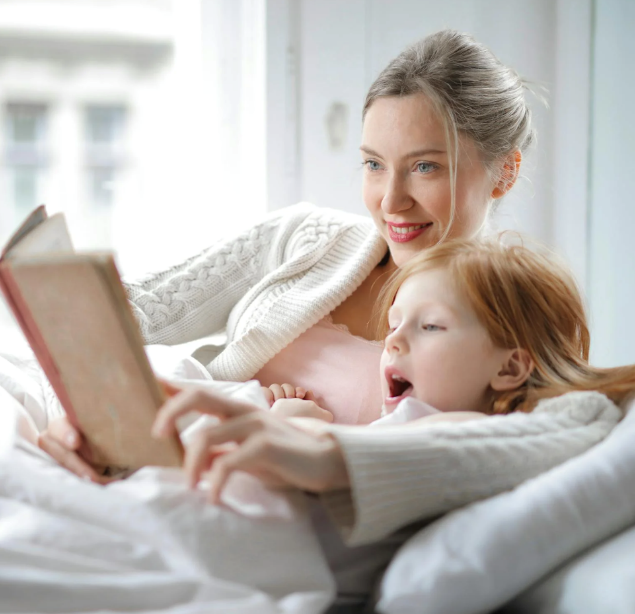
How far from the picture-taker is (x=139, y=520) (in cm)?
75

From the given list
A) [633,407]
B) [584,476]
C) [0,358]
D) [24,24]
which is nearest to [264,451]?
[584,476]

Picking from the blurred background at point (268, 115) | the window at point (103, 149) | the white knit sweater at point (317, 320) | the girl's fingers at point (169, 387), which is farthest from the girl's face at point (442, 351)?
the window at point (103, 149)

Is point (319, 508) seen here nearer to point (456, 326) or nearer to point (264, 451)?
point (264, 451)

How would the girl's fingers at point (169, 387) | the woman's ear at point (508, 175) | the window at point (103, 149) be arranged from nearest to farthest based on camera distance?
the girl's fingers at point (169, 387)
the woman's ear at point (508, 175)
the window at point (103, 149)

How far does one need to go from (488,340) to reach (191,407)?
475mm

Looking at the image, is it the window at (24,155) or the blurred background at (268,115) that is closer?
the blurred background at (268,115)

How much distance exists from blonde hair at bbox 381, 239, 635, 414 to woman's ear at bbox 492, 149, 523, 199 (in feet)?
1.61

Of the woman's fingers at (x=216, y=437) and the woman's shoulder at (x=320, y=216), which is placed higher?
the woman's shoulder at (x=320, y=216)

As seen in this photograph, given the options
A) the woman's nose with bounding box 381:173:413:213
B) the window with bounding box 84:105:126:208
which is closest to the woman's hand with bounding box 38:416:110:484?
the woman's nose with bounding box 381:173:413:213

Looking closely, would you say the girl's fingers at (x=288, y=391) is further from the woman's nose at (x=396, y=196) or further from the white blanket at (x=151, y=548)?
the white blanket at (x=151, y=548)

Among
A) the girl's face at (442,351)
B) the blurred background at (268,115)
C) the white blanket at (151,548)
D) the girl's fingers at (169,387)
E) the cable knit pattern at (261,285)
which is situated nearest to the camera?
the white blanket at (151,548)

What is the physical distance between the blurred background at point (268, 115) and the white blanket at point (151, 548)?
6.57 ft

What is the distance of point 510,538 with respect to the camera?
2.45 feet

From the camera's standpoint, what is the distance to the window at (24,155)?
3053 millimetres
